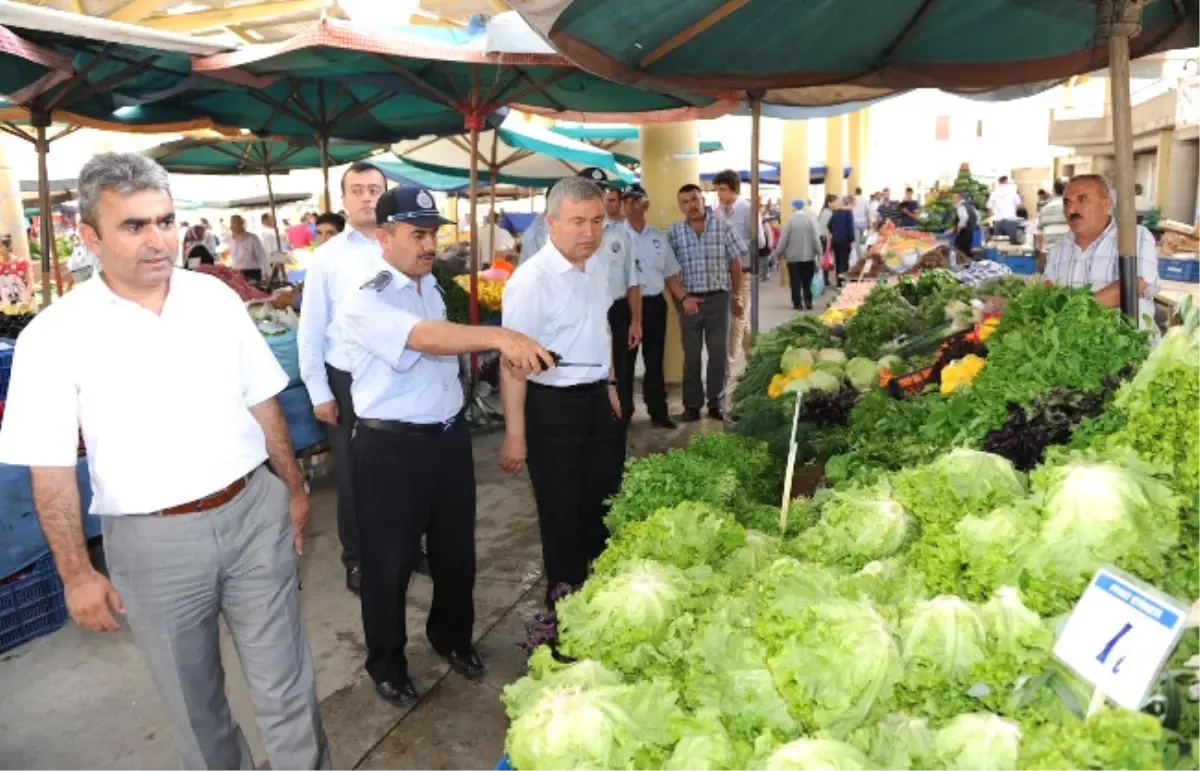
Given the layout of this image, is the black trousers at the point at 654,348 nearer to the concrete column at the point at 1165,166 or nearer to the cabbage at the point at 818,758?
the cabbage at the point at 818,758

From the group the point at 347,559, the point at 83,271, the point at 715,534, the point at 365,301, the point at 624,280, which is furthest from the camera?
the point at 83,271

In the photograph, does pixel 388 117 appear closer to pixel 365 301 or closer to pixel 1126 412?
pixel 365 301

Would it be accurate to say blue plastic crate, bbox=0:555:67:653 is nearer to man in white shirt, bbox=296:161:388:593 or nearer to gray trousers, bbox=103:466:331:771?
man in white shirt, bbox=296:161:388:593

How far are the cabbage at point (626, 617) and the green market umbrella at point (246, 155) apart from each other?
1220 cm

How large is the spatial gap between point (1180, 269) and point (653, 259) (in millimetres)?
5526

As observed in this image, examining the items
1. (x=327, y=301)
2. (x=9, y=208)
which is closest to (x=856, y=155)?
(x=9, y=208)

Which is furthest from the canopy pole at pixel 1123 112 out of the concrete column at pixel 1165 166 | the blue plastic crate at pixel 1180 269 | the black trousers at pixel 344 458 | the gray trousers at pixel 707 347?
the concrete column at pixel 1165 166

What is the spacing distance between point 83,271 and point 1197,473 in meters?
15.0

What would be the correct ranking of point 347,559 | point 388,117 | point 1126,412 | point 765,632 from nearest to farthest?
1. point 765,632
2. point 1126,412
3. point 347,559
4. point 388,117

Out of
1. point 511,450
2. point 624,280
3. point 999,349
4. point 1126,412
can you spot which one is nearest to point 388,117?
point 624,280

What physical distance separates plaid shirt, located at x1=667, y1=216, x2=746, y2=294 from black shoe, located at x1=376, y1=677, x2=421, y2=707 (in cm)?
496

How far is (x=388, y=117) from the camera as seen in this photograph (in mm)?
10359

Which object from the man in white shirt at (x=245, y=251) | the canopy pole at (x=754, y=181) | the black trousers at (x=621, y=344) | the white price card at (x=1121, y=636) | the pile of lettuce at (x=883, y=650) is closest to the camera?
the white price card at (x=1121, y=636)

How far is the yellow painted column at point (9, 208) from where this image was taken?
15.6 meters
